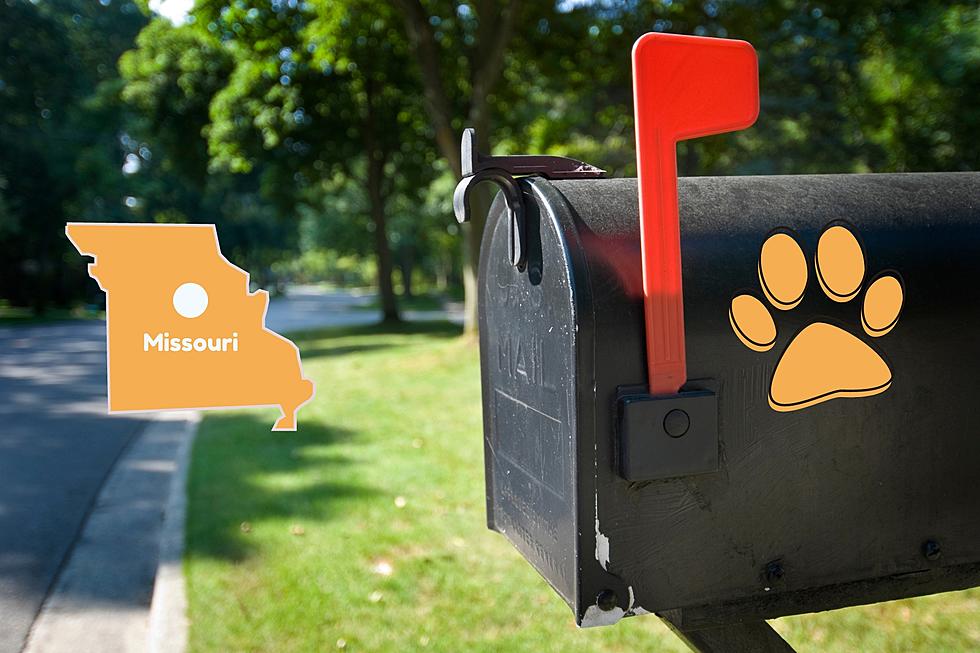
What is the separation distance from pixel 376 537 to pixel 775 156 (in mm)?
21291

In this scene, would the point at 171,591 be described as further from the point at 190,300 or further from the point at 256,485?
A: the point at 190,300

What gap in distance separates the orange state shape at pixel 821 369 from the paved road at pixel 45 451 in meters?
1.65

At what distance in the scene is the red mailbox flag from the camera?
1210 mm

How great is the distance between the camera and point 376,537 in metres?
4.32

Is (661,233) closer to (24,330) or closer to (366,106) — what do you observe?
(24,330)

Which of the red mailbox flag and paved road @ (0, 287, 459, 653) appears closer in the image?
the red mailbox flag

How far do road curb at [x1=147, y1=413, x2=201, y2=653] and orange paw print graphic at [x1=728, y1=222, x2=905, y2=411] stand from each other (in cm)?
270

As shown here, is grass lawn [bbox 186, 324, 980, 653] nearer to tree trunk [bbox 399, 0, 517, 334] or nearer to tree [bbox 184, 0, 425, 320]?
tree trunk [bbox 399, 0, 517, 334]

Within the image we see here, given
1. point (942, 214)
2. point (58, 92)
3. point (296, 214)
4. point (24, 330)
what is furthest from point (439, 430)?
point (296, 214)

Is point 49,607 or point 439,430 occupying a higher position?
point 439,430

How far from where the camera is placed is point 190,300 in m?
1.74

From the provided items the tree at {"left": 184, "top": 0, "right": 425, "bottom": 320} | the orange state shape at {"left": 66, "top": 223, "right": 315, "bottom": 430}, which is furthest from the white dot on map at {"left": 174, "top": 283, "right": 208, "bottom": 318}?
the tree at {"left": 184, "top": 0, "right": 425, "bottom": 320}

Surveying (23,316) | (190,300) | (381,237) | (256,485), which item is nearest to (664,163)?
(190,300)

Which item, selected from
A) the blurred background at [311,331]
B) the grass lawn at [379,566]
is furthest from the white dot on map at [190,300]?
the grass lawn at [379,566]
